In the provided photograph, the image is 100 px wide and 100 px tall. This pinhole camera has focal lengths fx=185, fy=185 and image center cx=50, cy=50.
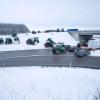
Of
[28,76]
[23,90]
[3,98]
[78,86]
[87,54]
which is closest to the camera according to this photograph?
[3,98]

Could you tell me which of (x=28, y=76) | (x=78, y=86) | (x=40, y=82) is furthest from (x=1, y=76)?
(x=78, y=86)

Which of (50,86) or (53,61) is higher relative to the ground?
(53,61)

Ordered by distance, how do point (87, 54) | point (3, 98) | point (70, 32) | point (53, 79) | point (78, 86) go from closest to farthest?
point (3, 98)
point (78, 86)
point (53, 79)
point (87, 54)
point (70, 32)

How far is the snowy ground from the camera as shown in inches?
487

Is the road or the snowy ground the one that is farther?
the road

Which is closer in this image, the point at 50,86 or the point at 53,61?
the point at 50,86

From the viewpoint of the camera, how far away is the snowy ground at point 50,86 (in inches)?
487

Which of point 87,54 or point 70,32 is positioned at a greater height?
point 70,32

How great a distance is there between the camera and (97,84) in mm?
14953

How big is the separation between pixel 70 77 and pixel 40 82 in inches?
123

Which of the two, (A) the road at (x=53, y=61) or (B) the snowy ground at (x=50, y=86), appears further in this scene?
(A) the road at (x=53, y=61)

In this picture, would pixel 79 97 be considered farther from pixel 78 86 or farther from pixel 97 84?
pixel 97 84

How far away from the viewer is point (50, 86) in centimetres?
1433

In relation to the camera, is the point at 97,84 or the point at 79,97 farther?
the point at 97,84
